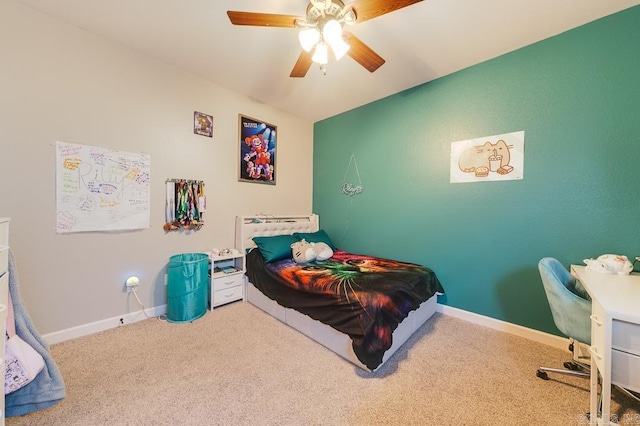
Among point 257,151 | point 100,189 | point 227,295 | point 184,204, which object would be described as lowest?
point 227,295

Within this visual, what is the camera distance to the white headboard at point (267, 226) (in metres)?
3.17

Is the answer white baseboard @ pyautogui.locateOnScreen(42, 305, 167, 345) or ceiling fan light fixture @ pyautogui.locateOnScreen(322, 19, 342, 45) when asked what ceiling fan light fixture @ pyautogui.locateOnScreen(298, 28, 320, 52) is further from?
white baseboard @ pyautogui.locateOnScreen(42, 305, 167, 345)

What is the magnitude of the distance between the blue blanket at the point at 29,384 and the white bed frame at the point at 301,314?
162 cm

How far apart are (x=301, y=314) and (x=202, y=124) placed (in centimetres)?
248

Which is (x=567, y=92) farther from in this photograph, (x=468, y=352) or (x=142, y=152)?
(x=142, y=152)

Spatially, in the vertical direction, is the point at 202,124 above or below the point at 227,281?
above

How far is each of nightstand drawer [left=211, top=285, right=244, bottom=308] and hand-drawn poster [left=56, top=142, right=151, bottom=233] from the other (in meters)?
1.09

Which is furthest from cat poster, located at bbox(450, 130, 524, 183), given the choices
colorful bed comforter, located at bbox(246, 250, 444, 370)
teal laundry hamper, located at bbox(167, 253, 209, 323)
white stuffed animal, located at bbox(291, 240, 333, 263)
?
teal laundry hamper, located at bbox(167, 253, 209, 323)

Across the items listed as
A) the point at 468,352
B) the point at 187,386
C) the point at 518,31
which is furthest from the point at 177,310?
the point at 518,31

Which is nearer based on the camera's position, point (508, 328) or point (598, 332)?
point (598, 332)

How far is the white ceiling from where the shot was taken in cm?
182

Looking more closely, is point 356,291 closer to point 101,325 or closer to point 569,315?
point 569,315

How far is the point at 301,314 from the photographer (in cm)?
227

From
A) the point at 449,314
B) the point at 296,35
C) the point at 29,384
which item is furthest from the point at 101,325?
the point at 449,314
